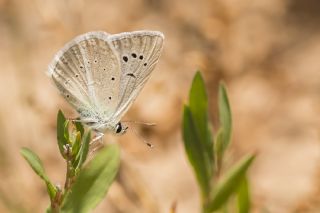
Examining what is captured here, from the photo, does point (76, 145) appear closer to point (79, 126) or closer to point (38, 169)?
point (38, 169)

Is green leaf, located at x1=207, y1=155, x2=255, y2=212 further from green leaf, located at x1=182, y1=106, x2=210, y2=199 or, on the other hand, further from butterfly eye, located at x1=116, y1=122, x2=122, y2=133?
butterfly eye, located at x1=116, y1=122, x2=122, y2=133

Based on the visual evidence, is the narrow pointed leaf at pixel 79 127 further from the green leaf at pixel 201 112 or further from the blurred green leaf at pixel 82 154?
the green leaf at pixel 201 112

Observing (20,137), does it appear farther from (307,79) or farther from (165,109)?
(307,79)

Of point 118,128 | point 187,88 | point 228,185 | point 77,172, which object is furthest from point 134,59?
point 187,88

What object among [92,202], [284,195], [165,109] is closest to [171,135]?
[165,109]

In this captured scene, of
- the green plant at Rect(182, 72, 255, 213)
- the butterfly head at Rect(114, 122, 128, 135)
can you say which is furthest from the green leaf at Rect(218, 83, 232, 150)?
the butterfly head at Rect(114, 122, 128, 135)

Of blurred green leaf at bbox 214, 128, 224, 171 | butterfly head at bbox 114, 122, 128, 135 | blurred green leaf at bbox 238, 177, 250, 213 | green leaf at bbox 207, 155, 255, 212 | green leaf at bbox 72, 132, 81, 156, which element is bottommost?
blurred green leaf at bbox 238, 177, 250, 213

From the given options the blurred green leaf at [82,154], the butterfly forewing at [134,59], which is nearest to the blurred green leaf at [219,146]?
the butterfly forewing at [134,59]
